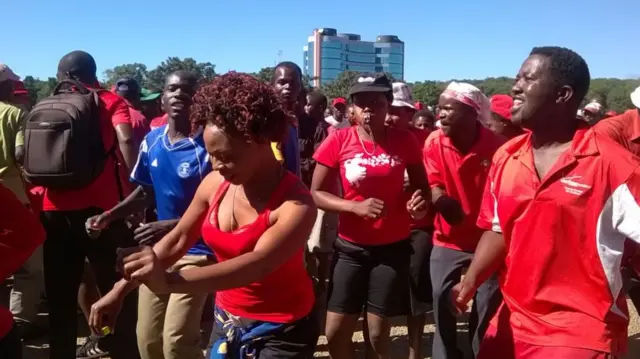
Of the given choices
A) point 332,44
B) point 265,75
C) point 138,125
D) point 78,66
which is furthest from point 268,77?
point 332,44

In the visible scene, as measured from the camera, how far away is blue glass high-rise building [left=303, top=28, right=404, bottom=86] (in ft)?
267

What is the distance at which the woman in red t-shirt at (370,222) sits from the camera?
170 inches

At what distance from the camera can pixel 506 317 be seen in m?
2.93

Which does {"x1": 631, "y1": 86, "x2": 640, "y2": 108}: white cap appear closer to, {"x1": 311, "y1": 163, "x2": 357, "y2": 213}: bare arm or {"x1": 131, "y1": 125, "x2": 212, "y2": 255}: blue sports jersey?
{"x1": 311, "y1": 163, "x2": 357, "y2": 213}: bare arm

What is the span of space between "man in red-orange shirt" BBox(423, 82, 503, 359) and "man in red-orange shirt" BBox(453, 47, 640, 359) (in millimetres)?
1427

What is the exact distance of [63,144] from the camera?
4152 millimetres

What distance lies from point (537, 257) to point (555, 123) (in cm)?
58

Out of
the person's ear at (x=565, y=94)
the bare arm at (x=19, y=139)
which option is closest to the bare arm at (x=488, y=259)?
the person's ear at (x=565, y=94)

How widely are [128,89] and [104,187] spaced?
11.7 feet

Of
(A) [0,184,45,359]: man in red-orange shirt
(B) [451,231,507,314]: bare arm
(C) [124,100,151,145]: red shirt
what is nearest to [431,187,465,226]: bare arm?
(B) [451,231,507,314]: bare arm

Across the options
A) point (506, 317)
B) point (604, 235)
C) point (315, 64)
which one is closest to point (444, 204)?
point (506, 317)

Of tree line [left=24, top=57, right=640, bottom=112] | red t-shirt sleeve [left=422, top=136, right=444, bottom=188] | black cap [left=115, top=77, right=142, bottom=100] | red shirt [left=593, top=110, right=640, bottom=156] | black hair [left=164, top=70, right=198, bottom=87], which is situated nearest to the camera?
red shirt [left=593, top=110, right=640, bottom=156]

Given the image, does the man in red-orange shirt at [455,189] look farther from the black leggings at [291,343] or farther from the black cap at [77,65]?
the black cap at [77,65]

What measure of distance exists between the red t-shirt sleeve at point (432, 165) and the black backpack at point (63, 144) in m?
2.27
